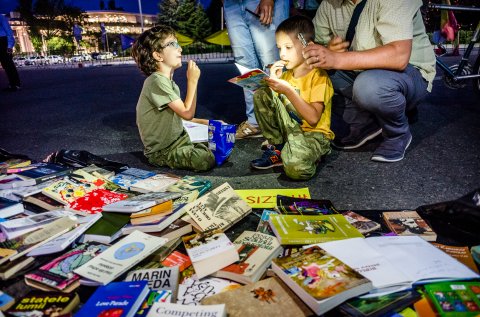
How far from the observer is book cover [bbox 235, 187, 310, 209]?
6.06 ft

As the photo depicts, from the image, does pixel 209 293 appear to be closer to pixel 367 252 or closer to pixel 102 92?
pixel 367 252

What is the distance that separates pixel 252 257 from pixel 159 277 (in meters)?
0.33

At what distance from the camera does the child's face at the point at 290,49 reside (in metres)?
2.21

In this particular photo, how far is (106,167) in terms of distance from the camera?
2268 millimetres

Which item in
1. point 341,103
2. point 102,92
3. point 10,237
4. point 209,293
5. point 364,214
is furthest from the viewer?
point 102,92

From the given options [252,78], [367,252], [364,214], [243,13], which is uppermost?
[243,13]

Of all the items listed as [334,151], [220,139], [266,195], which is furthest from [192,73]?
[334,151]

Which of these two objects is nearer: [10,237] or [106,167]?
[10,237]

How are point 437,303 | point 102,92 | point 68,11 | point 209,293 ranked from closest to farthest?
point 437,303
point 209,293
point 102,92
point 68,11

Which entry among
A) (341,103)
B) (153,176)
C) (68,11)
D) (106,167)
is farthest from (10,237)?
(68,11)

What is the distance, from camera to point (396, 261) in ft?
3.76

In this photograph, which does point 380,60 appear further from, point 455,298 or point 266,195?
point 455,298

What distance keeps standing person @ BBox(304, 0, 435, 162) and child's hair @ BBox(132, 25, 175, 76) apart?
3.65ft

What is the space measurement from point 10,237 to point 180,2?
146 ft
